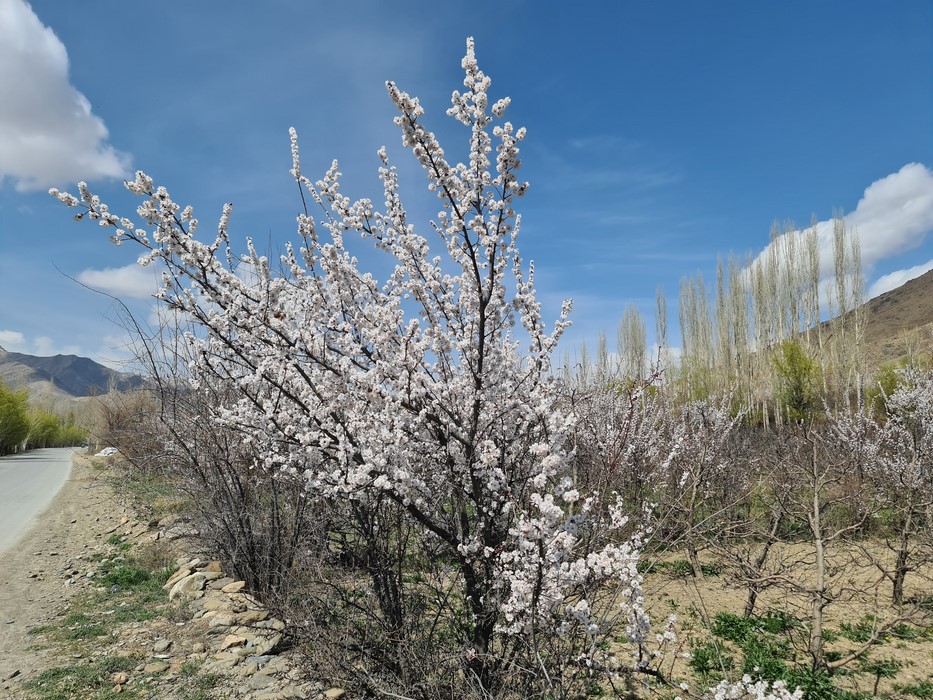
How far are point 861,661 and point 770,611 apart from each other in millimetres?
1245

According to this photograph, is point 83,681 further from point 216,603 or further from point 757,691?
point 757,691

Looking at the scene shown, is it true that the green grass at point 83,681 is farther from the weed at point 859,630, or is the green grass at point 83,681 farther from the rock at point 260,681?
the weed at point 859,630

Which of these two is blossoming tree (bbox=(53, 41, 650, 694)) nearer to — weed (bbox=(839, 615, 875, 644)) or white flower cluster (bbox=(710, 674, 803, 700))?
white flower cluster (bbox=(710, 674, 803, 700))

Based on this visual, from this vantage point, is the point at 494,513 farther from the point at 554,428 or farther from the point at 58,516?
the point at 58,516

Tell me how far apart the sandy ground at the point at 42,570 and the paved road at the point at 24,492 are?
25 centimetres

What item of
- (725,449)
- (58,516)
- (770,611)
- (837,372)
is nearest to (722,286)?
(837,372)

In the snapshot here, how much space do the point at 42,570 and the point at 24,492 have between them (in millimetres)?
9811

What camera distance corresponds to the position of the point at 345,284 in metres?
3.89

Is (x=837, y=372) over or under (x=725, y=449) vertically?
over

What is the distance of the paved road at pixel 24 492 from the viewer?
11066mm

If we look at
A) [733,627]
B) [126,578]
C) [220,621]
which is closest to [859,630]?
[733,627]

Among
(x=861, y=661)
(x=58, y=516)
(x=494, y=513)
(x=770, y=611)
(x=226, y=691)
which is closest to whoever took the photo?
(x=494, y=513)

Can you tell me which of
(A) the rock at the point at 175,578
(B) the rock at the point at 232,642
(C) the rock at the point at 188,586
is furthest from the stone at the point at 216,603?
(A) the rock at the point at 175,578

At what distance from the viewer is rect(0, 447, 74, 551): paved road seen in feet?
36.3
